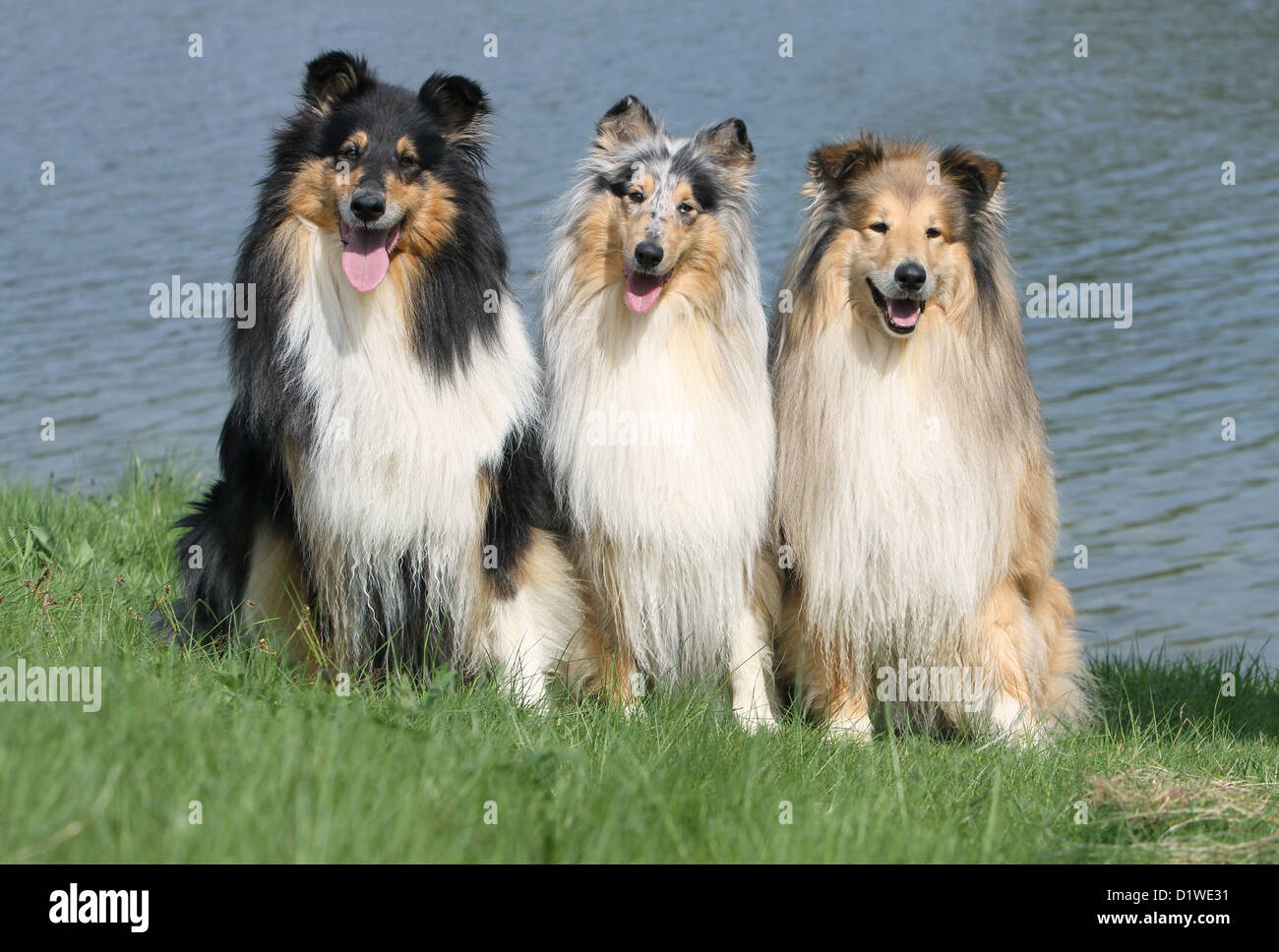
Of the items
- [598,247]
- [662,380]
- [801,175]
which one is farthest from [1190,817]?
[801,175]

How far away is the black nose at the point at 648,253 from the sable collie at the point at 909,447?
2.13 feet

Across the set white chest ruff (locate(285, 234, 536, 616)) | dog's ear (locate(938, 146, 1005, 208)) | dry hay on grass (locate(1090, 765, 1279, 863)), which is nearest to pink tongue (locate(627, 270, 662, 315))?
white chest ruff (locate(285, 234, 536, 616))

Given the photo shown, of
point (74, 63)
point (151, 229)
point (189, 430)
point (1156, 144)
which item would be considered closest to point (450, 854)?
point (189, 430)

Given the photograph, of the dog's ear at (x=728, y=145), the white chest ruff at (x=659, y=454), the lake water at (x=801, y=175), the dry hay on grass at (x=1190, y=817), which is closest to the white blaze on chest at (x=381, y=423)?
the white chest ruff at (x=659, y=454)

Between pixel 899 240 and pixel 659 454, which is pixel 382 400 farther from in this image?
pixel 899 240

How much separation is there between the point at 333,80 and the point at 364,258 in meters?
0.66

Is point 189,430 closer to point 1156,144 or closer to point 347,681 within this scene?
point 347,681

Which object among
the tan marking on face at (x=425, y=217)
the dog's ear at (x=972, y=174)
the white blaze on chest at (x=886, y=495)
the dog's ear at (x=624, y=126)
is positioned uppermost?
the dog's ear at (x=624, y=126)

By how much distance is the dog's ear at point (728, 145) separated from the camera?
514 cm

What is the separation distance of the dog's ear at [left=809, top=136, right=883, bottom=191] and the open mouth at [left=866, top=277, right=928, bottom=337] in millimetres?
454

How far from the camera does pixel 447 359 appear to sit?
15.8 ft

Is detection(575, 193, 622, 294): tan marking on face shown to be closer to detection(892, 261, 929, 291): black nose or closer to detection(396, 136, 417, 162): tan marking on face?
detection(396, 136, 417, 162): tan marking on face

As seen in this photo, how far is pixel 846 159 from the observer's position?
16.9ft

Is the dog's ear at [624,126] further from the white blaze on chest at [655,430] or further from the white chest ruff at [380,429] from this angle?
the white chest ruff at [380,429]
